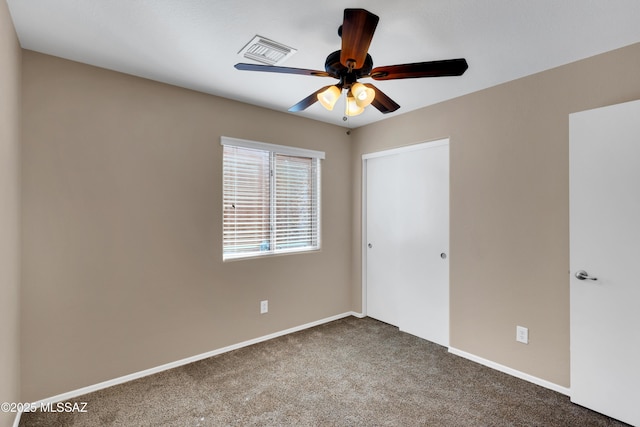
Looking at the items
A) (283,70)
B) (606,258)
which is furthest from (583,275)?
(283,70)

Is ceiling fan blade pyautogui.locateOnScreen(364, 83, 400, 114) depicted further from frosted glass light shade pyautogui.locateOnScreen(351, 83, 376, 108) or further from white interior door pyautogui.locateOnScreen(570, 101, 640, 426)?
white interior door pyautogui.locateOnScreen(570, 101, 640, 426)

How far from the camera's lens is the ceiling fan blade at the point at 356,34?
136cm

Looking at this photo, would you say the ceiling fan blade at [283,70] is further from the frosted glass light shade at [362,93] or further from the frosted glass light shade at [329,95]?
the frosted glass light shade at [362,93]

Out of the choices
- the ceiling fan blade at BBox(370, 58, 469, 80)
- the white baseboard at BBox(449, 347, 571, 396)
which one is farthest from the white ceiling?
the white baseboard at BBox(449, 347, 571, 396)

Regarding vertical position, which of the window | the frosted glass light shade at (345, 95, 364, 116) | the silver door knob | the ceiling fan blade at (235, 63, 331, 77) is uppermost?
the ceiling fan blade at (235, 63, 331, 77)

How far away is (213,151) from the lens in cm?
294

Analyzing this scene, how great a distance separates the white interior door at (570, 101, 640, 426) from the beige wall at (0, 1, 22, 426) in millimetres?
3474

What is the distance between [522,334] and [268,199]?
263 cm

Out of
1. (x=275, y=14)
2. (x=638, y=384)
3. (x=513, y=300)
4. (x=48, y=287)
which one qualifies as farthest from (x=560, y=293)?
(x=48, y=287)

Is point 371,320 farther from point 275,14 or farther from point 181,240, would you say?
point 275,14

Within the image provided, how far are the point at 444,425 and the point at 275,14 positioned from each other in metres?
2.70

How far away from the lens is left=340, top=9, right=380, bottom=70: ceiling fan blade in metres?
1.36

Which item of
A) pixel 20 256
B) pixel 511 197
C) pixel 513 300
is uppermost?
pixel 511 197

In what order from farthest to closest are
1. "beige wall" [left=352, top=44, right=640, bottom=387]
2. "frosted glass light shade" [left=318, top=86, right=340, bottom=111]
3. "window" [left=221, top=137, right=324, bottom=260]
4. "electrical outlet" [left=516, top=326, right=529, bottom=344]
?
1. "window" [left=221, top=137, right=324, bottom=260]
2. "electrical outlet" [left=516, top=326, right=529, bottom=344]
3. "beige wall" [left=352, top=44, right=640, bottom=387]
4. "frosted glass light shade" [left=318, top=86, right=340, bottom=111]
